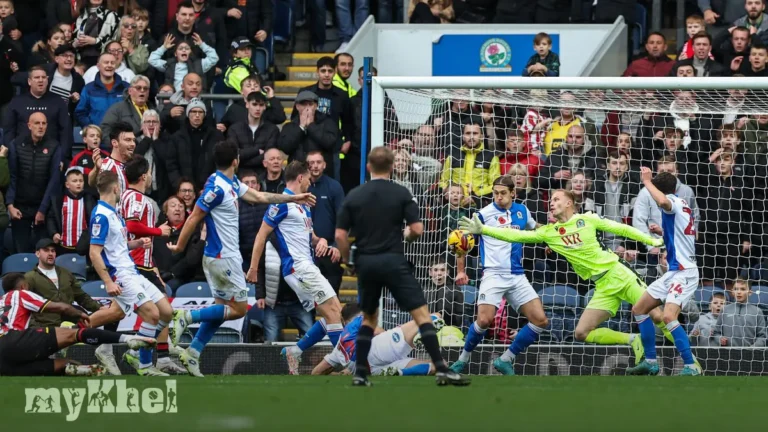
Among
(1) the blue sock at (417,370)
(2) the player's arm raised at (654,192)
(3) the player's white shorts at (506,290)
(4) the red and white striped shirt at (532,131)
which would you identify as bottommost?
(1) the blue sock at (417,370)

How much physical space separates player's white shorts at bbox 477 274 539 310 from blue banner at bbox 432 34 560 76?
6.30 metres

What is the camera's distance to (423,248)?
1523 cm

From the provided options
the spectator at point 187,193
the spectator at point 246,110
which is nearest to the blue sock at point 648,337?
the spectator at point 187,193

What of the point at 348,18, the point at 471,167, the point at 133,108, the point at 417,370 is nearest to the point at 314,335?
the point at 417,370

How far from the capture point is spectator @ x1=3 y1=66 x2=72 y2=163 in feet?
54.2

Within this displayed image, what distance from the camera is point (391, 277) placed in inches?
400

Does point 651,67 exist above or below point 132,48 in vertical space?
below

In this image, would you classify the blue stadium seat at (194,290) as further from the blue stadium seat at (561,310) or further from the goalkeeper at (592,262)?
the goalkeeper at (592,262)

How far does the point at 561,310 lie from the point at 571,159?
5.86 feet

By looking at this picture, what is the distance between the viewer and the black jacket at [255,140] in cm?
1594

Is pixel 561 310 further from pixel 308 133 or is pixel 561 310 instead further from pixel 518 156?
pixel 308 133

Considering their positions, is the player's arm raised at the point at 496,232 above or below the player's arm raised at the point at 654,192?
below

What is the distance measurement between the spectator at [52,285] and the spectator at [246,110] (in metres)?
3.09

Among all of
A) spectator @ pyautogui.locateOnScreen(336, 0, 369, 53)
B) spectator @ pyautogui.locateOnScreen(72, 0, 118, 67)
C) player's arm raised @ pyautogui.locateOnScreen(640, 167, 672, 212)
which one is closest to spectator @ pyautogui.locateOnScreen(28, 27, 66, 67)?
spectator @ pyautogui.locateOnScreen(72, 0, 118, 67)
